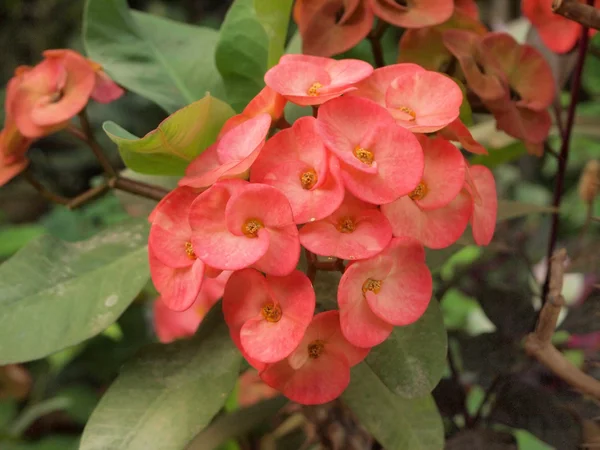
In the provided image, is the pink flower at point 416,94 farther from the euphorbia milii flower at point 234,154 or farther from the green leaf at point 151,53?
the green leaf at point 151,53

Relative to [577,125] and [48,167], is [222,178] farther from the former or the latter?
[48,167]

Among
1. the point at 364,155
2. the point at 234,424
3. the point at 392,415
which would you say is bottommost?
the point at 234,424

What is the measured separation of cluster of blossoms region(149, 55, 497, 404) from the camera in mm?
334

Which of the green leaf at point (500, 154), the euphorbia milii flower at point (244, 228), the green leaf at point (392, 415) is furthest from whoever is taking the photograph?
the green leaf at point (500, 154)

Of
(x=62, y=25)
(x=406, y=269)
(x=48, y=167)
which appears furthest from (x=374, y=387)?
(x=62, y=25)

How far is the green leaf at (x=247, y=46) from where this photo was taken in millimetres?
469

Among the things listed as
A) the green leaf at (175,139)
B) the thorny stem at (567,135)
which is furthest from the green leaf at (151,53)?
the thorny stem at (567,135)

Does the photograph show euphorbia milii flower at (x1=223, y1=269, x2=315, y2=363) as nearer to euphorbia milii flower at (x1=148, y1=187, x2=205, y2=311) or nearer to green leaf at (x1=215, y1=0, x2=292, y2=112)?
euphorbia milii flower at (x1=148, y1=187, x2=205, y2=311)

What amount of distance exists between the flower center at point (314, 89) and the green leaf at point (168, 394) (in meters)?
0.21

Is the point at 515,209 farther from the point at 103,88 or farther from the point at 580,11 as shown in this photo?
the point at 103,88

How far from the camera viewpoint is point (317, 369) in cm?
37

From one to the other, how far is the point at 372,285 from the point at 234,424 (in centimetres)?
27

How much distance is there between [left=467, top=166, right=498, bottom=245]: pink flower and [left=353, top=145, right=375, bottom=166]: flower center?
0.25ft

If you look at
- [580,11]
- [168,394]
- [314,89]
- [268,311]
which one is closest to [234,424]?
[168,394]
